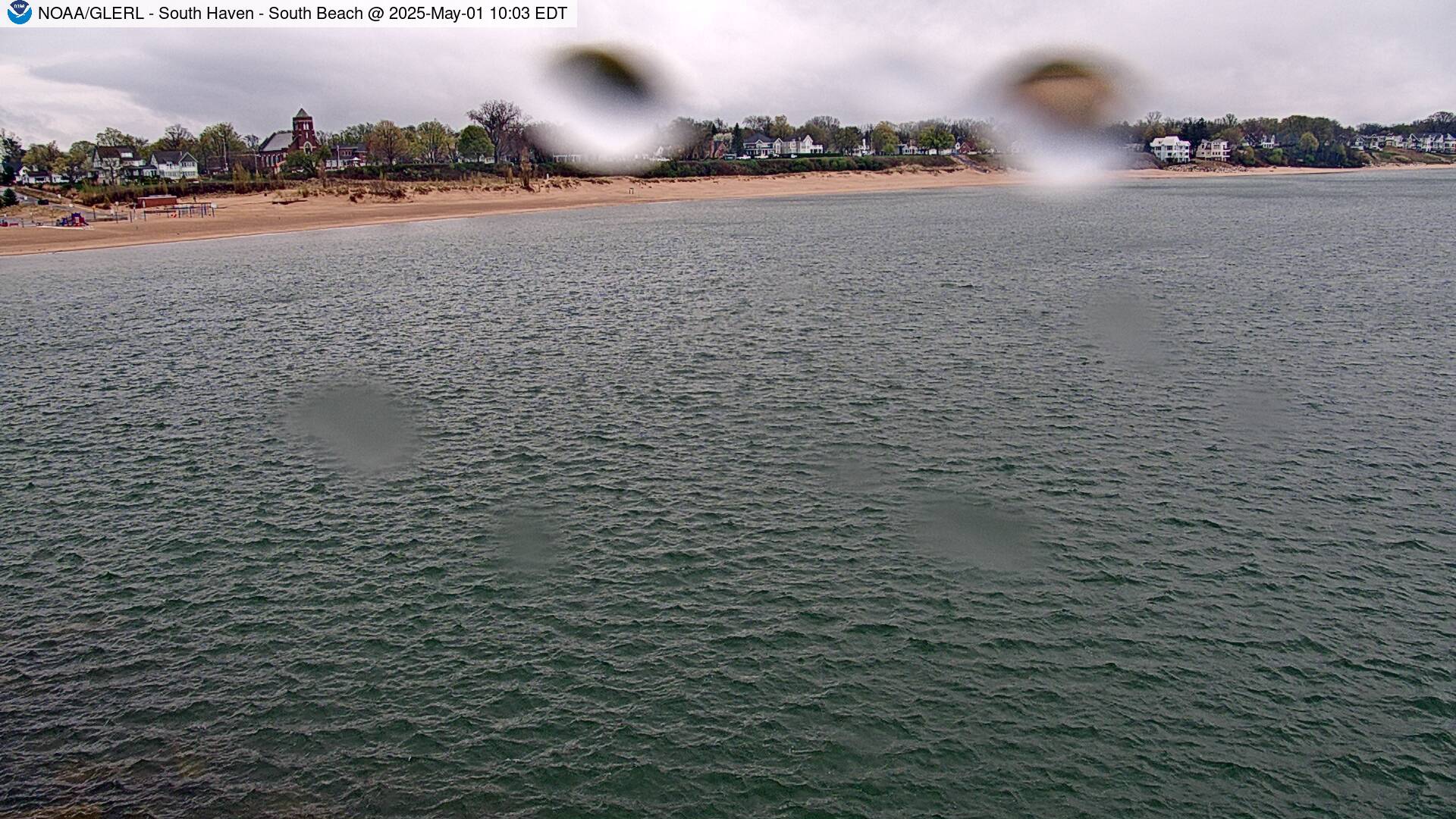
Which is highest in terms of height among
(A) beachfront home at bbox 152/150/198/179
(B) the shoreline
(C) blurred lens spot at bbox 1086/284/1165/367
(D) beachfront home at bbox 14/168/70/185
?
(A) beachfront home at bbox 152/150/198/179

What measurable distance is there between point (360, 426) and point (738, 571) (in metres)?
16.7

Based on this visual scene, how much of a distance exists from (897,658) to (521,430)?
56.6 ft

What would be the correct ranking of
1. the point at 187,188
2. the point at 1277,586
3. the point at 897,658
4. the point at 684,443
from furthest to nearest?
1. the point at 187,188
2. the point at 684,443
3. the point at 1277,586
4. the point at 897,658

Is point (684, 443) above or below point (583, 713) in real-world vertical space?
above

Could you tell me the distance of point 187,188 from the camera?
14262cm

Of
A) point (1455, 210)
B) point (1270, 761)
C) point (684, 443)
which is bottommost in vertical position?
point (1270, 761)

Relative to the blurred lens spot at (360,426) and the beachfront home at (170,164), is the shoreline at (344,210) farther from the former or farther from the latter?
the beachfront home at (170,164)

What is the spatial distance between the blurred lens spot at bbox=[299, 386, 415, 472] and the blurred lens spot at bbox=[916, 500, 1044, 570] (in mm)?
15637

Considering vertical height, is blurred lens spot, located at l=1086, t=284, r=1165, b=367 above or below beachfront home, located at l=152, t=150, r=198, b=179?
below

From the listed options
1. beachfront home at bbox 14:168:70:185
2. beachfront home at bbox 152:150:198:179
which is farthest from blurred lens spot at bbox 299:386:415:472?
beachfront home at bbox 152:150:198:179

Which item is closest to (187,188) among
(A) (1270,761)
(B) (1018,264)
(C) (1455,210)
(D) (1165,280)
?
(B) (1018,264)

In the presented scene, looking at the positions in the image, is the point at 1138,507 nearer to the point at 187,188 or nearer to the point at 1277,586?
the point at 1277,586

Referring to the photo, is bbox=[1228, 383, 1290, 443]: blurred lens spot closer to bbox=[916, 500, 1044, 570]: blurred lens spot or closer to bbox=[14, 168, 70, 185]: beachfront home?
bbox=[916, 500, 1044, 570]: blurred lens spot

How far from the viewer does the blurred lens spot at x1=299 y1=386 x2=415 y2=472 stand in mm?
29406
